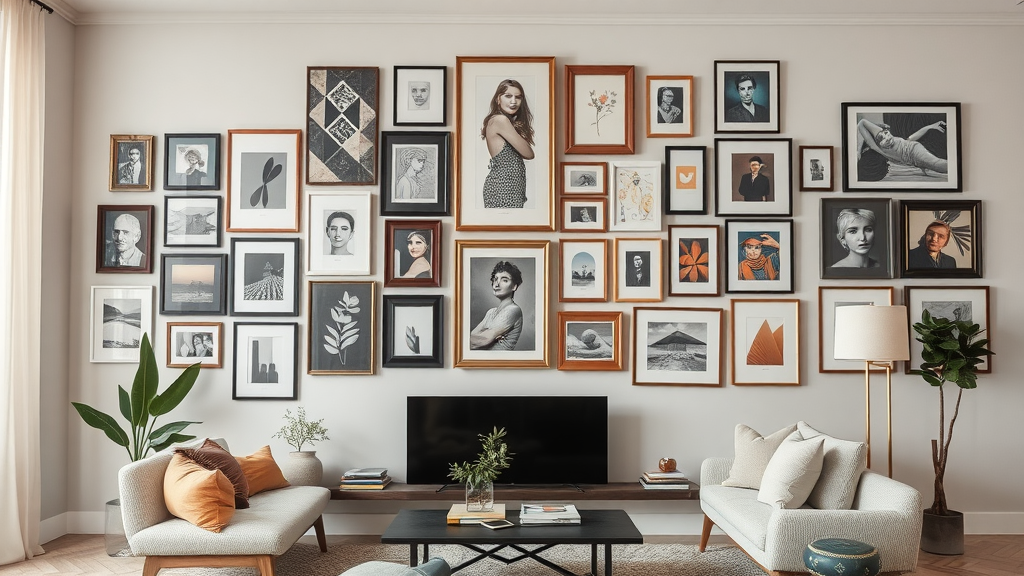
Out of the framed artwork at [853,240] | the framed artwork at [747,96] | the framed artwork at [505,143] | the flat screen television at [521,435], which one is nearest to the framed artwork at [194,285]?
the flat screen television at [521,435]

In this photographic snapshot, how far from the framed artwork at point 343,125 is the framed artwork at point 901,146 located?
3.11 m

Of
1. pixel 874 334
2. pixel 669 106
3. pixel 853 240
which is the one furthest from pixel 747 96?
pixel 874 334

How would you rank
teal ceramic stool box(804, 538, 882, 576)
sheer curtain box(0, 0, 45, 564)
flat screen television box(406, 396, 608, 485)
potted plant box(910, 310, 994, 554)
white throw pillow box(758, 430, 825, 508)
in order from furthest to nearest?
flat screen television box(406, 396, 608, 485) → potted plant box(910, 310, 994, 554) → sheer curtain box(0, 0, 45, 564) → white throw pillow box(758, 430, 825, 508) → teal ceramic stool box(804, 538, 882, 576)

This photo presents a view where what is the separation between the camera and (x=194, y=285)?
4.73m

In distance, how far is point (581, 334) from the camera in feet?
15.4

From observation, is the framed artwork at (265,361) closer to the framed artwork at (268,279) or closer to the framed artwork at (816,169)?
the framed artwork at (268,279)

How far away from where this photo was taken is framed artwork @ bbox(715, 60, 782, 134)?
472 cm

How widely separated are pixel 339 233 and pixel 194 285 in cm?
101

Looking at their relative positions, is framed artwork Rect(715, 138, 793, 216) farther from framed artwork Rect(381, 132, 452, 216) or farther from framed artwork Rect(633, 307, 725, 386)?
framed artwork Rect(381, 132, 452, 216)

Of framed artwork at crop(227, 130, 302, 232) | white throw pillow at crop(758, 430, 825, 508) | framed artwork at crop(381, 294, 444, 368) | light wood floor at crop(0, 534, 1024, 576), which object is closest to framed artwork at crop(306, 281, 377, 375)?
framed artwork at crop(381, 294, 444, 368)

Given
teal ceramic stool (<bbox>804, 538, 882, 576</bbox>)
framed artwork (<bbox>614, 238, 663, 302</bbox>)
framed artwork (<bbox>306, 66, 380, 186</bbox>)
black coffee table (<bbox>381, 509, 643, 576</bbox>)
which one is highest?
framed artwork (<bbox>306, 66, 380, 186</bbox>)

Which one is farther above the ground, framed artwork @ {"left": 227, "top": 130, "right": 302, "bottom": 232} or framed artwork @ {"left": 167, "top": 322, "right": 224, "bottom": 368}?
framed artwork @ {"left": 227, "top": 130, "right": 302, "bottom": 232}

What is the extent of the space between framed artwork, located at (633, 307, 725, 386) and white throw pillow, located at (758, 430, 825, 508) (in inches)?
42.3

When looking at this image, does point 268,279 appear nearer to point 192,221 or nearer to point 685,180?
point 192,221
